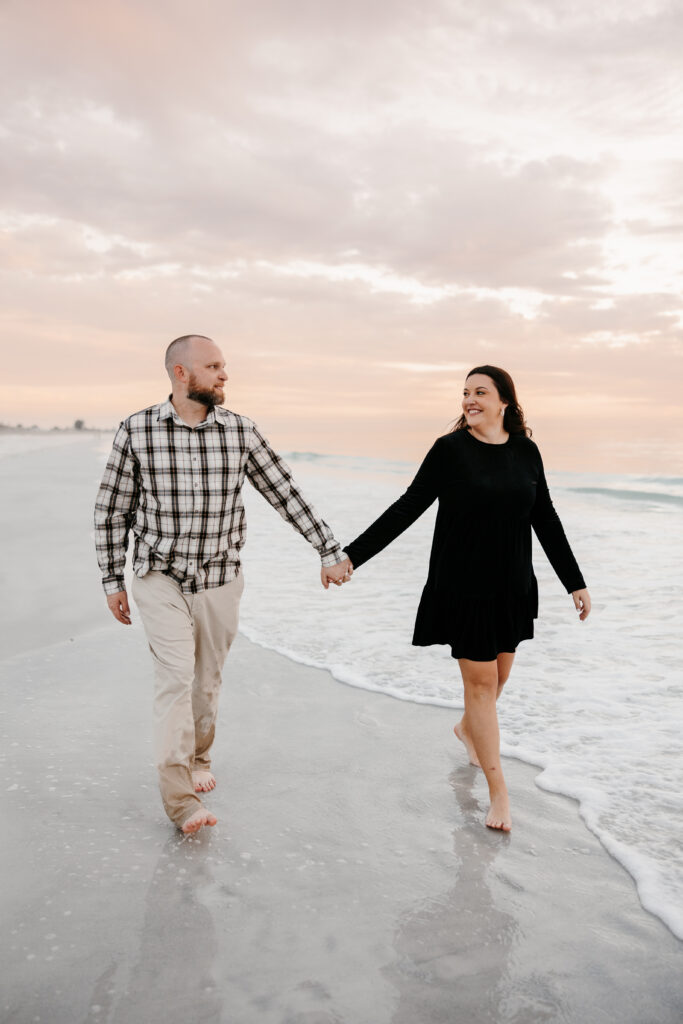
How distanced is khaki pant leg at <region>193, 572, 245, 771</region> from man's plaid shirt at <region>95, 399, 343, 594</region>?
0.19 ft

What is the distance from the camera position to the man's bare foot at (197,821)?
137 inches

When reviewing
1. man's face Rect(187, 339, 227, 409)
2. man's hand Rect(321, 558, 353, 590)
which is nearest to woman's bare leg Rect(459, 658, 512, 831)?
man's hand Rect(321, 558, 353, 590)

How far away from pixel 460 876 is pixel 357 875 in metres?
0.41

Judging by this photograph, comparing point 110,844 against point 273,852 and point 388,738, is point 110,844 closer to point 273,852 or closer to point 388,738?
point 273,852

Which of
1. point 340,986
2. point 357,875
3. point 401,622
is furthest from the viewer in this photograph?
point 401,622

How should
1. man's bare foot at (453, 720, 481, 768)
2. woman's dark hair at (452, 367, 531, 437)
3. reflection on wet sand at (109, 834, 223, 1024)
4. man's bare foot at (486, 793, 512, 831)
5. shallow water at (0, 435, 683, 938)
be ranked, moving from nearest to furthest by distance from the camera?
reflection on wet sand at (109, 834, 223, 1024) < man's bare foot at (486, 793, 512, 831) < woman's dark hair at (452, 367, 531, 437) < shallow water at (0, 435, 683, 938) < man's bare foot at (453, 720, 481, 768)

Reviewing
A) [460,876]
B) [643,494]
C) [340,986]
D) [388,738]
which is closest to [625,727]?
[388,738]

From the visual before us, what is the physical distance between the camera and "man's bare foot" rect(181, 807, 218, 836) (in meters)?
3.48

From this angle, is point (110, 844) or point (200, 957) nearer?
point (200, 957)

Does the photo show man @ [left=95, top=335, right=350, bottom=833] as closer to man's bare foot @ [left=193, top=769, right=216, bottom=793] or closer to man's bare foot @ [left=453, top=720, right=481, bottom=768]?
man's bare foot @ [left=193, top=769, right=216, bottom=793]

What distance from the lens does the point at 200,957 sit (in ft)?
8.84

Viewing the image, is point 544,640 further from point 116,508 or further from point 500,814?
point 116,508

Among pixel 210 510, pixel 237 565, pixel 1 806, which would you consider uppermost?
pixel 210 510

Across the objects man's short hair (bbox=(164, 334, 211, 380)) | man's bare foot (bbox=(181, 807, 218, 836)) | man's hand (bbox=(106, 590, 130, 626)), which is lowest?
man's bare foot (bbox=(181, 807, 218, 836))
